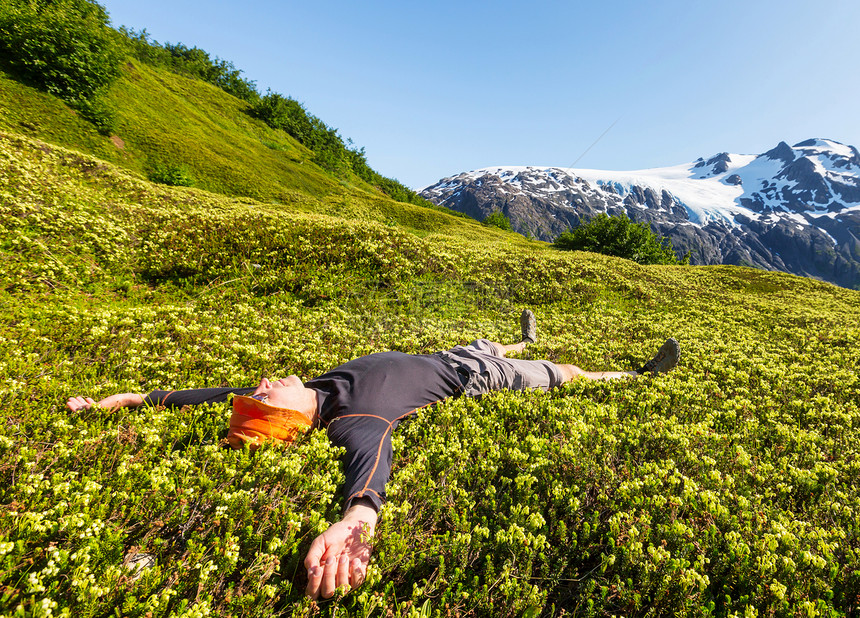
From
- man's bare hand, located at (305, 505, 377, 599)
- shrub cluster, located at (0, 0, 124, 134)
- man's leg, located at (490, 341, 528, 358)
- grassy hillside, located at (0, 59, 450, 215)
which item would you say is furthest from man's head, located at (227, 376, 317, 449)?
shrub cluster, located at (0, 0, 124, 134)

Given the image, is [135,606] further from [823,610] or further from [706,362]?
[706,362]

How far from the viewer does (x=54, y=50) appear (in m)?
21.8

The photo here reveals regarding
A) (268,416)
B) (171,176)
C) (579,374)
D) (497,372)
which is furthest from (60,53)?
(579,374)

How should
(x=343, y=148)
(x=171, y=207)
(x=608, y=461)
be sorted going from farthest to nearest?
(x=343, y=148), (x=171, y=207), (x=608, y=461)

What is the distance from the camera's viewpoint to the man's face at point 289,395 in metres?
3.78

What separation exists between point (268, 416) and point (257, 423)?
123 millimetres

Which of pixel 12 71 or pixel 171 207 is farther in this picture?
pixel 12 71

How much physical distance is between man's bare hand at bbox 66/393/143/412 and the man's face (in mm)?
1357

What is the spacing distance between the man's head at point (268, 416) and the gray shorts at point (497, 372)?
8.36ft

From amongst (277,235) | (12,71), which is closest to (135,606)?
(277,235)

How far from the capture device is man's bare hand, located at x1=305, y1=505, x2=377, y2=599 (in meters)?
2.38

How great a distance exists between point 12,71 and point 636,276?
39760 millimetres

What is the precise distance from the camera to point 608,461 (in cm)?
396

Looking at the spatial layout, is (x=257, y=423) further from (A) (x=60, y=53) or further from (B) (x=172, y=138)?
(B) (x=172, y=138)
